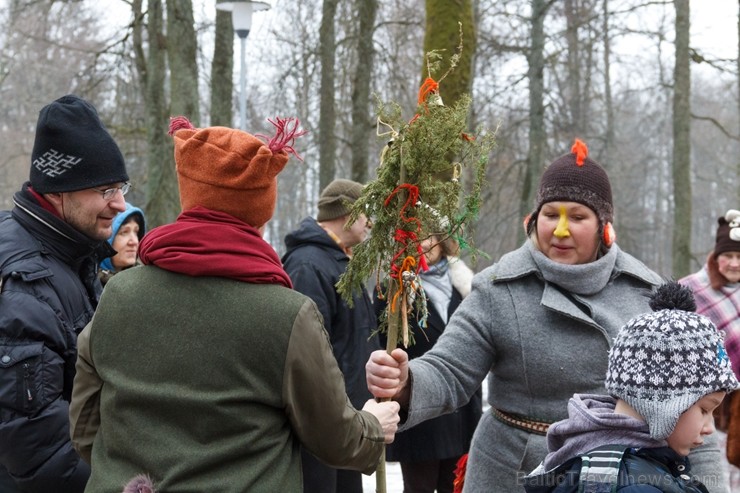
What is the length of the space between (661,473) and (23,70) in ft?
93.8

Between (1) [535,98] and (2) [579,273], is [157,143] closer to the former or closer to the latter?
(1) [535,98]

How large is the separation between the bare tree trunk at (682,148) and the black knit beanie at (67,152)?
1124cm

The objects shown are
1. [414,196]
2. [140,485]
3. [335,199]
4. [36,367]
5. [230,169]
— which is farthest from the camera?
[335,199]

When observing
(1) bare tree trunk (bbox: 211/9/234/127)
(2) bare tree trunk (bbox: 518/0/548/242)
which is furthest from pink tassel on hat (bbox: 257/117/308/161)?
(2) bare tree trunk (bbox: 518/0/548/242)

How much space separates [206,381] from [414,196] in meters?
1.02

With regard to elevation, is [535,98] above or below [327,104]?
above

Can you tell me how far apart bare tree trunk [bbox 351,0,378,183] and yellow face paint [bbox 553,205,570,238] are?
8.13 m

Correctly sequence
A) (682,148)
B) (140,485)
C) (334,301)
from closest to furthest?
(140,485), (334,301), (682,148)

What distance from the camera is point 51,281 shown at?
3117 mm

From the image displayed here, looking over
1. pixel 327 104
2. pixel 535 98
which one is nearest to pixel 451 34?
pixel 327 104

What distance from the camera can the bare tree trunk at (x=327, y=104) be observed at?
1188 centimetres

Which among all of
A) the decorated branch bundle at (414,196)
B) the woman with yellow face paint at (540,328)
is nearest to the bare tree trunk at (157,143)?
the woman with yellow face paint at (540,328)

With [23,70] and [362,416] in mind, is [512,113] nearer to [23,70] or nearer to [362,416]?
[362,416]

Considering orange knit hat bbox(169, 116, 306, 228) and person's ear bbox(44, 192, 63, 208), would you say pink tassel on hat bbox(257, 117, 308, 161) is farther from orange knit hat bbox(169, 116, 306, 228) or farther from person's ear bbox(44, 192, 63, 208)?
person's ear bbox(44, 192, 63, 208)
